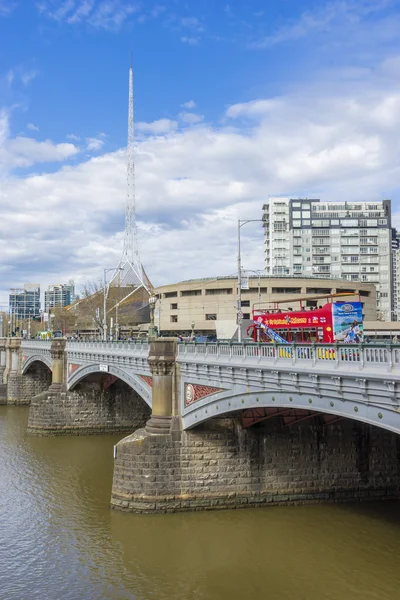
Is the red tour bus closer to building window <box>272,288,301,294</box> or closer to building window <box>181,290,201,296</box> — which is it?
building window <box>272,288,301,294</box>

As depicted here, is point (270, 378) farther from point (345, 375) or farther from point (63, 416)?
point (63, 416)

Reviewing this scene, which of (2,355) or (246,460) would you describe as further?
(2,355)

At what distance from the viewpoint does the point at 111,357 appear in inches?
1412

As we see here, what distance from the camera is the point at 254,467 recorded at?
23688mm

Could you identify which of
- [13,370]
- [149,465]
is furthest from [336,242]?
[149,465]

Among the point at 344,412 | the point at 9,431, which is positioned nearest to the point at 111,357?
the point at 9,431

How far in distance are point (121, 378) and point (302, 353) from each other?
61.1ft

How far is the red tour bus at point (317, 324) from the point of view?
78.6 feet

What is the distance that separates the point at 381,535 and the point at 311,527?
2513 millimetres

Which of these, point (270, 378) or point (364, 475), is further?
point (364, 475)

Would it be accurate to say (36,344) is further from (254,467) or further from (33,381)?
(254,467)

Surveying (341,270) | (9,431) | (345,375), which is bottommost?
(9,431)

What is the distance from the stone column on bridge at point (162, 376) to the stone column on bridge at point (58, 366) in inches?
864

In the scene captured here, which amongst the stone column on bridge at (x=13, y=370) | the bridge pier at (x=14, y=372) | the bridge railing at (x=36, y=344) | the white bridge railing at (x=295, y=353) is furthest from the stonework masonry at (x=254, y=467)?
the stone column on bridge at (x=13, y=370)
